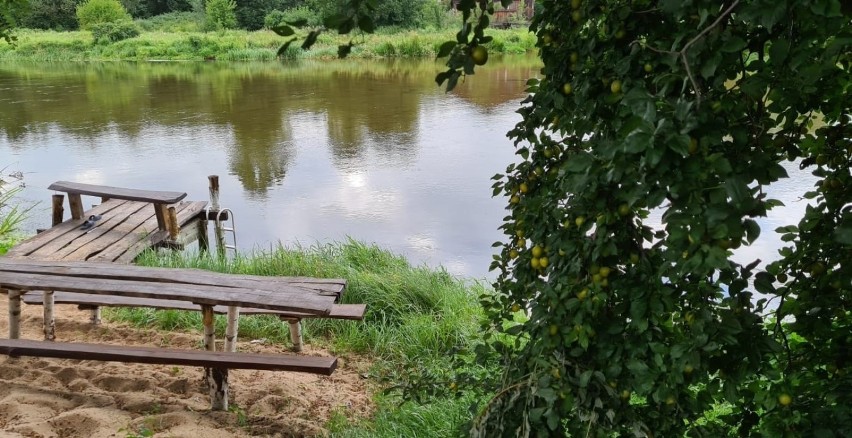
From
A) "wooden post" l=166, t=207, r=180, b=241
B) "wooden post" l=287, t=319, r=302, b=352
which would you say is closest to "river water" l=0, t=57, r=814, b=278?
"wooden post" l=166, t=207, r=180, b=241

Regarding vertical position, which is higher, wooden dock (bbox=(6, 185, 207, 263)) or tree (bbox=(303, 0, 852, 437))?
tree (bbox=(303, 0, 852, 437))

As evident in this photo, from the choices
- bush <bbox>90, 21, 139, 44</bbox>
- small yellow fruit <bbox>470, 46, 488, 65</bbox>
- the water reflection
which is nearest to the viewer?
small yellow fruit <bbox>470, 46, 488, 65</bbox>

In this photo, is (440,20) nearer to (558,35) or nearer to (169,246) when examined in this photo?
(169,246)

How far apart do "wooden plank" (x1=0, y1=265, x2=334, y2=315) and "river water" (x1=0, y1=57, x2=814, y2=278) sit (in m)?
1.70

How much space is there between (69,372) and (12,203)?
691cm

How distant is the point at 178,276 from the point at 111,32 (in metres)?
34.7

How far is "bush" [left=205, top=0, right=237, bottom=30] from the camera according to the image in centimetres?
3747

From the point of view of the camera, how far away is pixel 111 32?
33.7 meters

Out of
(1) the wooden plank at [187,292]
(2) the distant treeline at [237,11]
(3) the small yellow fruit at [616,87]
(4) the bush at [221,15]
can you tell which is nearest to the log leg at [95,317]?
(1) the wooden plank at [187,292]

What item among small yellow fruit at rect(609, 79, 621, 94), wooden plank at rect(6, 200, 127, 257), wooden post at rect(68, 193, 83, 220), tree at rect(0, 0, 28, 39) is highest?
tree at rect(0, 0, 28, 39)

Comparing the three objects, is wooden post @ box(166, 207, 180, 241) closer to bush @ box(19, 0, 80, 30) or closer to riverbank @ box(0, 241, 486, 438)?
riverbank @ box(0, 241, 486, 438)

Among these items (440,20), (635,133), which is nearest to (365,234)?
(635,133)

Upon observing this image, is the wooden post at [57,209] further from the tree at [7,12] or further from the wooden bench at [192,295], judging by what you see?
the wooden bench at [192,295]

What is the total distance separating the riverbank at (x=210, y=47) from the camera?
27.3 meters
